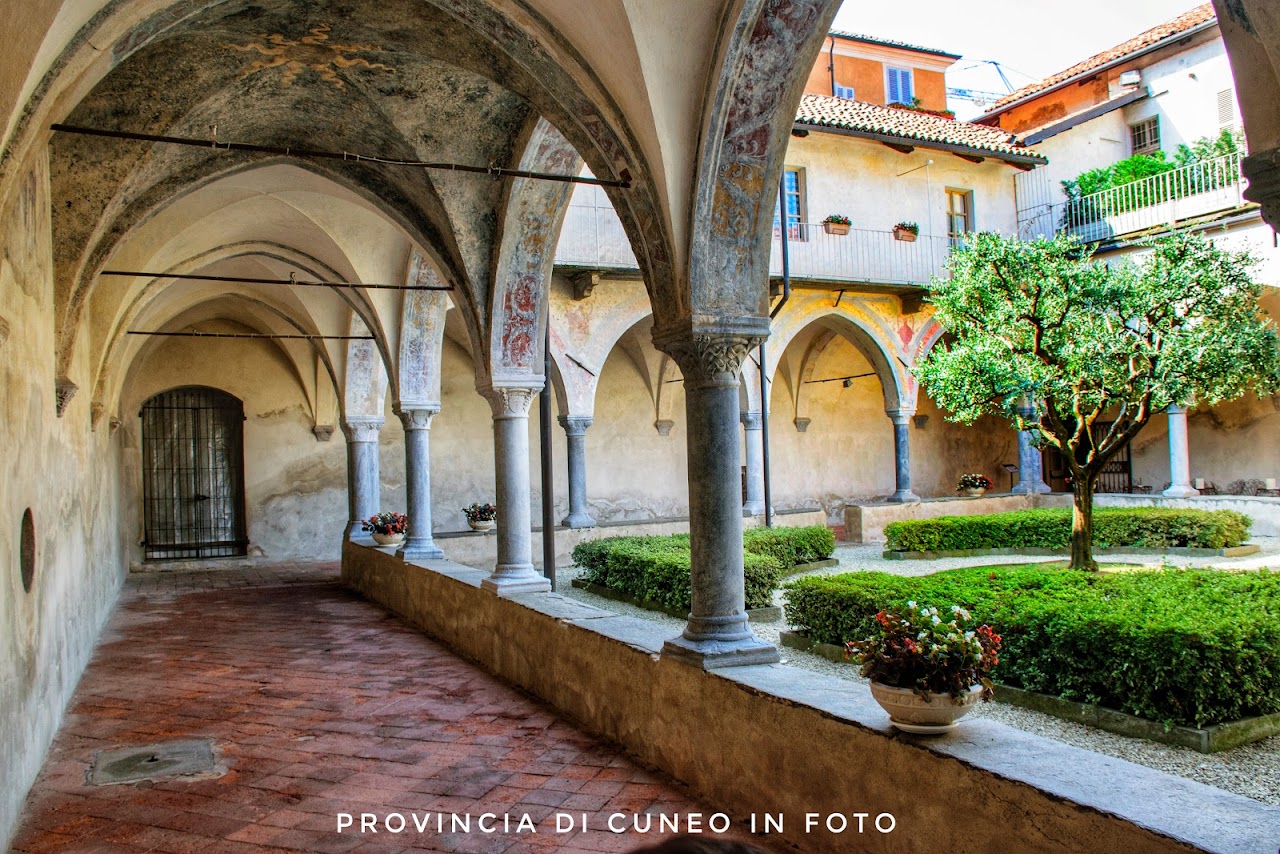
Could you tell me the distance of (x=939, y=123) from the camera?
1925 cm

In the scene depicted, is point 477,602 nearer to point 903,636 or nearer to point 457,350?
point 903,636

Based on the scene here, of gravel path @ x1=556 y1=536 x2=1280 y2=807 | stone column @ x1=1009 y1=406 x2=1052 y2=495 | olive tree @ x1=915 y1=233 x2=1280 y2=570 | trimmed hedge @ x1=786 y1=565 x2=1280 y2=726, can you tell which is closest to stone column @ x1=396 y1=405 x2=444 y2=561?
gravel path @ x1=556 y1=536 x2=1280 y2=807

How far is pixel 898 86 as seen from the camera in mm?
23375

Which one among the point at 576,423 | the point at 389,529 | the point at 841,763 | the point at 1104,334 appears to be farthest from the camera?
the point at 576,423

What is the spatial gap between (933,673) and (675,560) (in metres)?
7.04

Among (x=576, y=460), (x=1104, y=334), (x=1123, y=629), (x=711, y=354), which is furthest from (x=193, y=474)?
(x=1123, y=629)

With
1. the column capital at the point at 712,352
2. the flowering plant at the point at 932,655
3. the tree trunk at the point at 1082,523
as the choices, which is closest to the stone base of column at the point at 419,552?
the column capital at the point at 712,352

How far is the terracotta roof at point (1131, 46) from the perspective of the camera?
17266mm

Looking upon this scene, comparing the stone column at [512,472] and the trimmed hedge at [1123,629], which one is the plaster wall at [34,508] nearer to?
the stone column at [512,472]

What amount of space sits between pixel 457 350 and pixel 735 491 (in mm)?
13892

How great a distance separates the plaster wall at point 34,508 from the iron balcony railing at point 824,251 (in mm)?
7769

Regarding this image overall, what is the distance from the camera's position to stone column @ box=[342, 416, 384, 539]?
533 inches

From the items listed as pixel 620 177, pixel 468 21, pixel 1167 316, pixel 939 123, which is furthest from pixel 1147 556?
pixel 468 21

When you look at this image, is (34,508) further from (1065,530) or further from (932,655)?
(1065,530)
